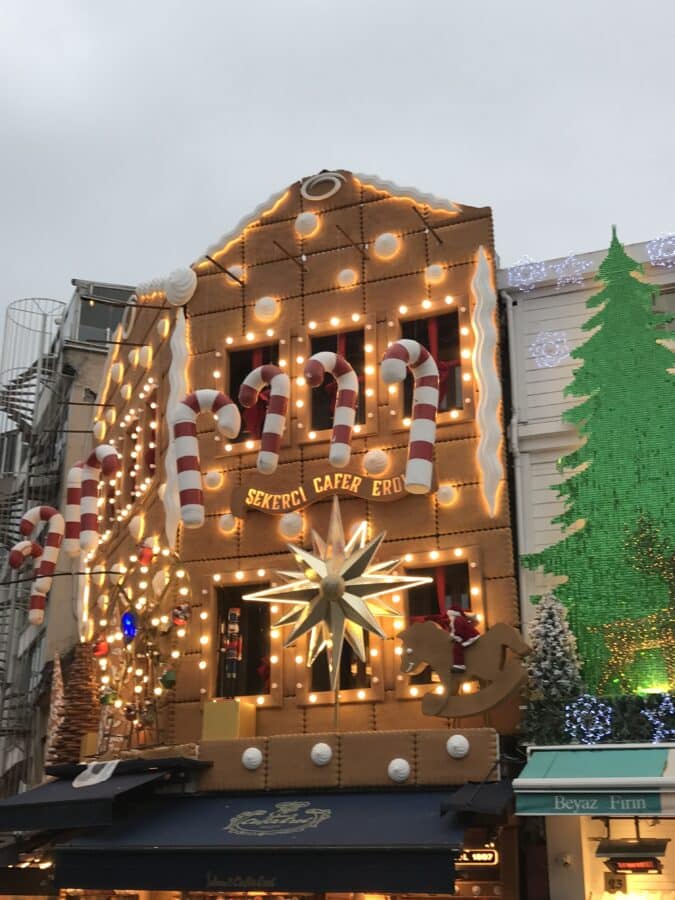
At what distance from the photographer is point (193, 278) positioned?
19594 millimetres

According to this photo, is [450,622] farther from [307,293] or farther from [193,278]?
[193,278]

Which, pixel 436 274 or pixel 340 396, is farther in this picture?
pixel 436 274

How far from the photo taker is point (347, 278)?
18.5m

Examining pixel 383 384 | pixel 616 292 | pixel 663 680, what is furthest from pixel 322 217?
pixel 663 680

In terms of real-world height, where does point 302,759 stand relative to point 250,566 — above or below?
below

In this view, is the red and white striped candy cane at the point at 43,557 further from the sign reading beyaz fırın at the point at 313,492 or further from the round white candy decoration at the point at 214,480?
the sign reading beyaz fırın at the point at 313,492

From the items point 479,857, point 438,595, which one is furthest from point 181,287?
point 479,857

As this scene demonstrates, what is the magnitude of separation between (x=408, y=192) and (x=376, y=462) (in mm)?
4875

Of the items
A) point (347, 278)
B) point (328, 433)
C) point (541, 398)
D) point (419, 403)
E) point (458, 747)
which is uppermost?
point (347, 278)

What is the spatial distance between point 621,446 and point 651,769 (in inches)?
185

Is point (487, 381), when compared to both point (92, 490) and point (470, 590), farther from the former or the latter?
point (92, 490)

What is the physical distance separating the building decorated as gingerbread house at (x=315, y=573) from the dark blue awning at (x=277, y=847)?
33 mm

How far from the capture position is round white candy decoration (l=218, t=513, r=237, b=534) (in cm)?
1783

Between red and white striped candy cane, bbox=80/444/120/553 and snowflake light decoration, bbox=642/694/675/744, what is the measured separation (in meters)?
9.41
